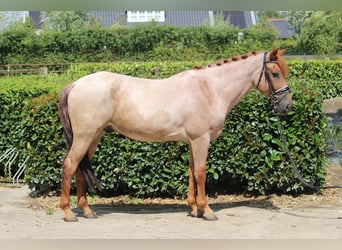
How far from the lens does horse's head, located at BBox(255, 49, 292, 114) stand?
608 cm

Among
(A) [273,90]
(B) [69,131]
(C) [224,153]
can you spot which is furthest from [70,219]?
(A) [273,90]

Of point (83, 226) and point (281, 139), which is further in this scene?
point (281, 139)

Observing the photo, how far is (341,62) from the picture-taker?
2219cm

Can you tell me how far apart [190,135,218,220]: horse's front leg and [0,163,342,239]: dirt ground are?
0.51 feet

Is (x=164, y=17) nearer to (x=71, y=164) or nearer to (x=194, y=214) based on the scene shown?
(x=194, y=214)

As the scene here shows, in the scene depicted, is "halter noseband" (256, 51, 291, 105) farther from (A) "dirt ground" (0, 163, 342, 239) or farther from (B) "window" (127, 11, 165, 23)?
(B) "window" (127, 11, 165, 23)

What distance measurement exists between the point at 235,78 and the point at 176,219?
6.29 ft

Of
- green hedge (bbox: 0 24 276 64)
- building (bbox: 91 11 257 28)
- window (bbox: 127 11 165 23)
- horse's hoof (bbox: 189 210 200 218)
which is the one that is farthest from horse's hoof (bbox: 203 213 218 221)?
window (bbox: 127 11 165 23)

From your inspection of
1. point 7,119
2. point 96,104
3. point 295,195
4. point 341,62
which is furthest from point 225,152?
point 341,62

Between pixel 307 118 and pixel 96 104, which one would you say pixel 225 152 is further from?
pixel 96 104

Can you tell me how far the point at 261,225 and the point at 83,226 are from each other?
2.07 m

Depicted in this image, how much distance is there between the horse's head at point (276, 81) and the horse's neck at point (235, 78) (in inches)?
4.5

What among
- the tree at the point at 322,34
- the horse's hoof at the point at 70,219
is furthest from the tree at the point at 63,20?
the horse's hoof at the point at 70,219

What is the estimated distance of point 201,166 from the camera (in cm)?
602
